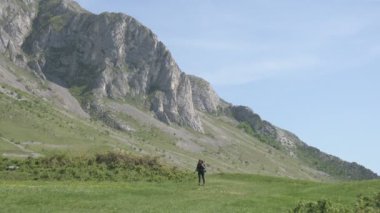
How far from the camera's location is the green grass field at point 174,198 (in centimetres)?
4591

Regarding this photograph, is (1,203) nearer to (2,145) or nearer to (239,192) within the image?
(239,192)

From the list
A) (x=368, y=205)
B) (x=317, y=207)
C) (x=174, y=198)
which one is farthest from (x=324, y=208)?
(x=174, y=198)

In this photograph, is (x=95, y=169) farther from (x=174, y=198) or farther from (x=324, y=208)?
(x=324, y=208)

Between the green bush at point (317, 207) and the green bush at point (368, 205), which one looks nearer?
the green bush at point (317, 207)

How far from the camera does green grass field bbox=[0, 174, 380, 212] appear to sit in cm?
4591

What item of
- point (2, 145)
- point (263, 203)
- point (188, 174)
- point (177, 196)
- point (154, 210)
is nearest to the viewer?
point (154, 210)

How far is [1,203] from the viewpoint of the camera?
45594mm

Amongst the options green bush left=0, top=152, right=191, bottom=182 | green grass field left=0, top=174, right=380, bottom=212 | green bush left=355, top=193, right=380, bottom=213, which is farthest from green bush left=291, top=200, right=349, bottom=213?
green bush left=0, top=152, right=191, bottom=182

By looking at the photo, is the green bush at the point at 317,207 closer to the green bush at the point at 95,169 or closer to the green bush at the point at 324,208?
the green bush at the point at 324,208

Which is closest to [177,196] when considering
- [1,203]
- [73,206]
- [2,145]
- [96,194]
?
[96,194]

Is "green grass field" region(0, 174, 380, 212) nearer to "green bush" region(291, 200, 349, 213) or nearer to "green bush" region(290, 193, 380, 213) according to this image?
"green bush" region(290, 193, 380, 213)

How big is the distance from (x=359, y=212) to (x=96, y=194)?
1183 inches

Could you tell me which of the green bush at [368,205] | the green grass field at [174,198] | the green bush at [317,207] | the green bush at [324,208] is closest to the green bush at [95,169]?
the green grass field at [174,198]

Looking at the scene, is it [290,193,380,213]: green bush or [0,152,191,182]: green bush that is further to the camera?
[0,152,191,182]: green bush
